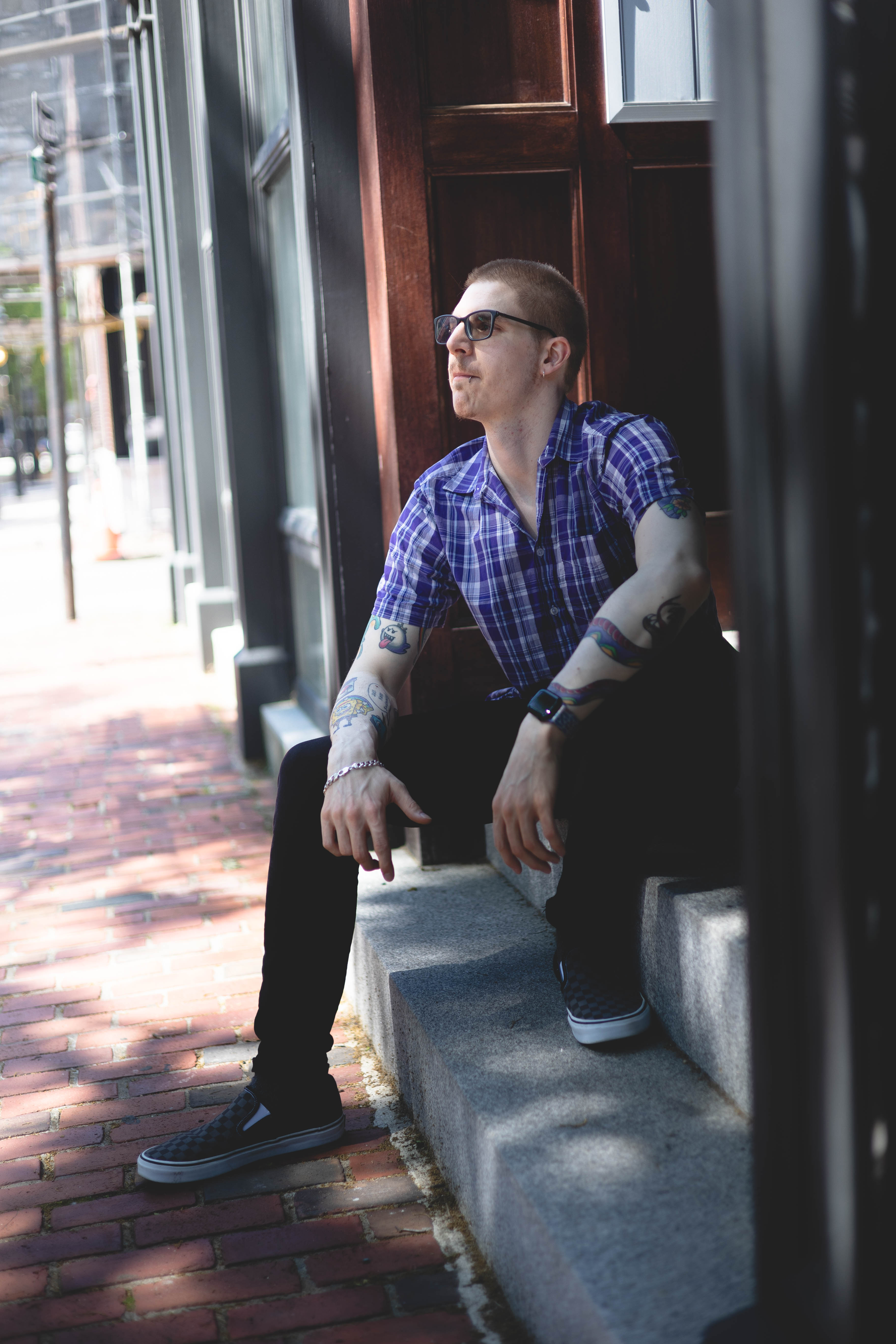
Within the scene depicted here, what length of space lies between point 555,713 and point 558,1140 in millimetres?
690

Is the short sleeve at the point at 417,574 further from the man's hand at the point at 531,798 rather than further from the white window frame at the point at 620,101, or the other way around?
the white window frame at the point at 620,101

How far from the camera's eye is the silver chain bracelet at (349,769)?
7.68 ft

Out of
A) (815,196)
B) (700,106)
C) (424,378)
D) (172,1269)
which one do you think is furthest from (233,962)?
(815,196)

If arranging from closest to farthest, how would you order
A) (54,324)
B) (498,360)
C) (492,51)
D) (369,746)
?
1. (369,746)
2. (498,360)
3. (492,51)
4. (54,324)

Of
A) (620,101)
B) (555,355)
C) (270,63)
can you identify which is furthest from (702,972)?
(270,63)

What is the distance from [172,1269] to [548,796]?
39.8 inches

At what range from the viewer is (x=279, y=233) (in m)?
5.21

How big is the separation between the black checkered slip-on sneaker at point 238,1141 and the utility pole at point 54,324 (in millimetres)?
8330

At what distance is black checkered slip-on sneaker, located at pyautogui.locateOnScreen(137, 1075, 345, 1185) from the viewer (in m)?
2.38

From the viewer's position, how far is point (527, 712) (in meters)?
2.49

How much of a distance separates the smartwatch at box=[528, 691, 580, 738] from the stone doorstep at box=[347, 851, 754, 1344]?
0.59m

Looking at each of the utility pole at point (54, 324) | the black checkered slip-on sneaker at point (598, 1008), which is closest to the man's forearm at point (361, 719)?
the black checkered slip-on sneaker at point (598, 1008)

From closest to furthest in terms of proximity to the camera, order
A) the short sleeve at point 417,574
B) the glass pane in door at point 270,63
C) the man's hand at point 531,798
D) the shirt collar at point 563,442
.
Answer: the man's hand at point 531,798
the shirt collar at point 563,442
the short sleeve at point 417,574
the glass pane in door at point 270,63

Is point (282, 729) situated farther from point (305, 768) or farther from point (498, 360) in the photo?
point (498, 360)
